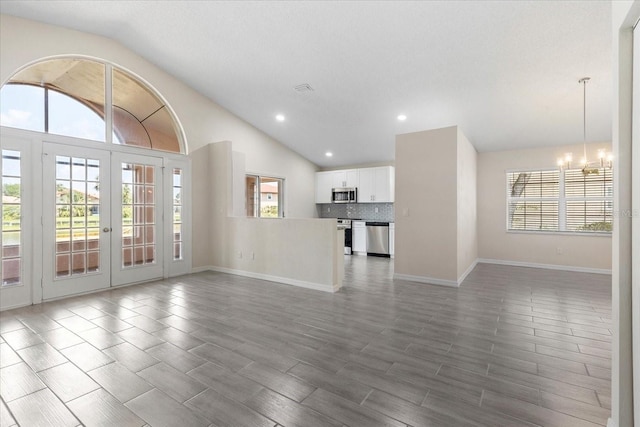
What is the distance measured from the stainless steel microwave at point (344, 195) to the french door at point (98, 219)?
459 centimetres

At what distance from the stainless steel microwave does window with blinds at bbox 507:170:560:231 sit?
3.56 meters

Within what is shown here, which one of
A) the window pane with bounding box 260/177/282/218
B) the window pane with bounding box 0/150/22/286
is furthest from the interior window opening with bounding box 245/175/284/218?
the window pane with bounding box 0/150/22/286

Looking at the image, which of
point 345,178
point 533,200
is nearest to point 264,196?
point 345,178

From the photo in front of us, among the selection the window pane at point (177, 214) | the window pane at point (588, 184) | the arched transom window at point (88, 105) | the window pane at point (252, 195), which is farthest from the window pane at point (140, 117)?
the window pane at point (588, 184)

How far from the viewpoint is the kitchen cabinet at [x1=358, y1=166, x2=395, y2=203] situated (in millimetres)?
7676

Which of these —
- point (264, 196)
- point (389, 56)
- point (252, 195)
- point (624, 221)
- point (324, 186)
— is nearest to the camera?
point (624, 221)

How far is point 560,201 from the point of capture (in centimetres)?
628

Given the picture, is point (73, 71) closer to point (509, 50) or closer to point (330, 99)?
point (330, 99)

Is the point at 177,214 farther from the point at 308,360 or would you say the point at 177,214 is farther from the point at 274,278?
the point at 308,360

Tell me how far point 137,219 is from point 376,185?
5.40 meters

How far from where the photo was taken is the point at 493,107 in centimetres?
488

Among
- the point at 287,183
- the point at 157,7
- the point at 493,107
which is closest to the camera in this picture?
the point at 157,7

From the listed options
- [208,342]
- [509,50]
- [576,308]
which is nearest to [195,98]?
[208,342]

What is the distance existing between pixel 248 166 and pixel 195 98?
172 cm
